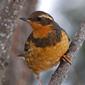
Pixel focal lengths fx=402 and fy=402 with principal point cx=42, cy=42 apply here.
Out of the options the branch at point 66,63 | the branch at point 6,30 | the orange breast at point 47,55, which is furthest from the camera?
the orange breast at point 47,55

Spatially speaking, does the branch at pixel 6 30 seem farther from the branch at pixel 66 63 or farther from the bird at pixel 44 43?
the bird at pixel 44 43

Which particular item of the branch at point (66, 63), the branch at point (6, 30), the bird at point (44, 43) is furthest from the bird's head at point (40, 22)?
the branch at point (6, 30)

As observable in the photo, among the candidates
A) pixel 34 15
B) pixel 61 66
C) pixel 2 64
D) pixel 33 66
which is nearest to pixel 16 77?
pixel 33 66

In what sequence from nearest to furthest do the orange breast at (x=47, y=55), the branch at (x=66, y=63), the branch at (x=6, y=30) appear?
the branch at (x=6, y=30)
the branch at (x=66, y=63)
the orange breast at (x=47, y=55)

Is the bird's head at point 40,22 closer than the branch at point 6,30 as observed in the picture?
No

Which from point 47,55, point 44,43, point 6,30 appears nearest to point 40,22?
point 44,43

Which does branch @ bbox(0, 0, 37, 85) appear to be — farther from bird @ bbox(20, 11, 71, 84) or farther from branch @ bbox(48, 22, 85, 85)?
bird @ bbox(20, 11, 71, 84)

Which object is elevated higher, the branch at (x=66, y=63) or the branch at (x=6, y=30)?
the branch at (x=6, y=30)
